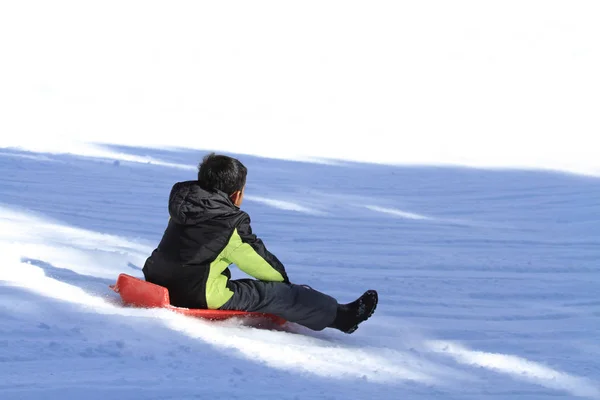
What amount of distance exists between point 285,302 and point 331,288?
1278 millimetres

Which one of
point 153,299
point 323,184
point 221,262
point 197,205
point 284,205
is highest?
point 323,184

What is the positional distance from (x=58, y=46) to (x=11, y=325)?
1710 cm

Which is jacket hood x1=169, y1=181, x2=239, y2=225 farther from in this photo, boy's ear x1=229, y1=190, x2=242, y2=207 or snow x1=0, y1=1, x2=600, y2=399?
snow x1=0, y1=1, x2=600, y2=399

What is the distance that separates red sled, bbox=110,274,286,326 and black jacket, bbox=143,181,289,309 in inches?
1.9

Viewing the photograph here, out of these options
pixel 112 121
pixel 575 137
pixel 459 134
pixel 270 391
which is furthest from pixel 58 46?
pixel 270 391

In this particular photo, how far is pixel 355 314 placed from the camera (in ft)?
13.4

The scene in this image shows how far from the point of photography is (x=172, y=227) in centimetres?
393

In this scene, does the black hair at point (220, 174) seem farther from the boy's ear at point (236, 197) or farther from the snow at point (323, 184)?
Answer: the snow at point (323, 184)

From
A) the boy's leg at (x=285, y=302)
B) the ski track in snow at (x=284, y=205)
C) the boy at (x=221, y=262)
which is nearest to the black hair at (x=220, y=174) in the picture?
the boy at (x=221, y=262)

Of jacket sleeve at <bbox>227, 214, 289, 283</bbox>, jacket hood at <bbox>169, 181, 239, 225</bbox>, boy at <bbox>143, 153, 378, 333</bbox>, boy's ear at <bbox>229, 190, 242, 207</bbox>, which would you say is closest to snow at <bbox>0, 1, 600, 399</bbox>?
boy at <bbox>143, 153, 378, 333</bbox>

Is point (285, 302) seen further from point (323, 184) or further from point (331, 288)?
point (323, 184)

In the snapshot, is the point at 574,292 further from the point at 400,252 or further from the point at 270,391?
the point at 270,391

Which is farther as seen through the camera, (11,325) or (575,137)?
(575,137)

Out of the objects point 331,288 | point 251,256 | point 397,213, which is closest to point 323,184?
point 397,213
